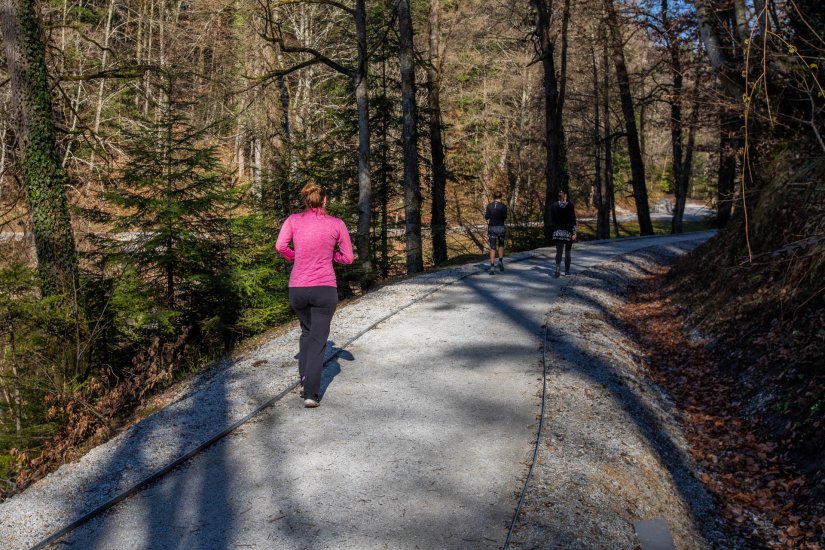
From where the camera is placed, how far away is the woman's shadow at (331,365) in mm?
7960

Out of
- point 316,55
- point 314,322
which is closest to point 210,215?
point 316,55

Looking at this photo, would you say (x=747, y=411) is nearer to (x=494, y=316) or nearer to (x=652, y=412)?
(x=652, y=412)

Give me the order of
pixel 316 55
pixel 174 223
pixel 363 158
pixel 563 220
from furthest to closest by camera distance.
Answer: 1. pixel 363 158
2. pixel 316 55
3. pixel 563 220
4. pixel 174 223

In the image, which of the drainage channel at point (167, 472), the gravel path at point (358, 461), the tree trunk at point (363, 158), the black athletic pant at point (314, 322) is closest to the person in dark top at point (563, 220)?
the tree trunk at point (363, 158)

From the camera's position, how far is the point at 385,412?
7.03 metres

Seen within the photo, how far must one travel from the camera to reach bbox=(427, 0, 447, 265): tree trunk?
77.5 feet

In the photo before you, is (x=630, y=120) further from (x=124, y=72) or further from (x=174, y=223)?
(x=174, y=223)

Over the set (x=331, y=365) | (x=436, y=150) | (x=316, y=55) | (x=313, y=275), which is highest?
(x=316, y=55)

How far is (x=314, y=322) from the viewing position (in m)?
6.91

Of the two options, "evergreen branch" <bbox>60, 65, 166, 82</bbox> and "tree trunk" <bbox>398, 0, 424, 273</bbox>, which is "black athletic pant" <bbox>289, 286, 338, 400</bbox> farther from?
"tree trunk" <bbox>398, 0, 424, 273</bbox>

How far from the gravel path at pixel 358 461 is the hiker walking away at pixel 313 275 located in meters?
0.61

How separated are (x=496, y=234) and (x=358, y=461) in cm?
1066

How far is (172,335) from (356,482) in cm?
828

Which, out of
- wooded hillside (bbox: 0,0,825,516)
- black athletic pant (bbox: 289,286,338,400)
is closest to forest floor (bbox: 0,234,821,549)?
black athletic pant (bbox: 289,286,338,400)
